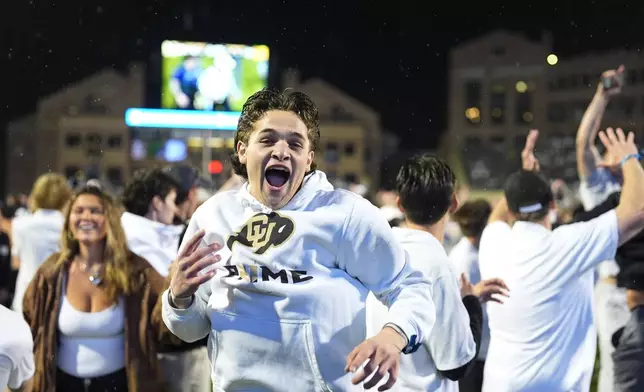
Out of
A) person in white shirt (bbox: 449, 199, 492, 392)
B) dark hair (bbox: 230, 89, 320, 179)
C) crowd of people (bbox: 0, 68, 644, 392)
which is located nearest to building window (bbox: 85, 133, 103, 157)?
crowd of people (bbox: 0, 68, 644, 392)

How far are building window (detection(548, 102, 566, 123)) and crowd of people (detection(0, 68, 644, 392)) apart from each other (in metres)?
22.7

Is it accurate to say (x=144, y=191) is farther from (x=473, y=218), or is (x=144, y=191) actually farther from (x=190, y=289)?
(x=190, y=289)

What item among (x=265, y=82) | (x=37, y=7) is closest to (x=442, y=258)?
(x=265, y=82)

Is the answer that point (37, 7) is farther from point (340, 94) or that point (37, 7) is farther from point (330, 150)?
point (330, 150)

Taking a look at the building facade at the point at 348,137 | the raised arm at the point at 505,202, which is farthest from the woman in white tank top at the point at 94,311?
the building facade at the point at 348,137

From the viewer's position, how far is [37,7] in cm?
1333

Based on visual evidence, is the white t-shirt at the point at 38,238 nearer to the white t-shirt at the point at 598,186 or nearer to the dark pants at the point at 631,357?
the white t-shirt at the point at 598,186

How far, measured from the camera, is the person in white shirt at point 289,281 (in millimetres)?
2199

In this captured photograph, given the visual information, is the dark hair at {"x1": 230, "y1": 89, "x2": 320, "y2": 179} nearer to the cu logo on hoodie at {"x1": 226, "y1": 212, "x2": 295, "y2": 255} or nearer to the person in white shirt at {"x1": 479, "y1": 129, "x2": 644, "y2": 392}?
the cu logo on hoodie at {"x1": 226, "y1": 212, "x2": 295, "y2": 255}

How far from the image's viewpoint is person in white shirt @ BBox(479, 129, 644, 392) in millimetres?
3590

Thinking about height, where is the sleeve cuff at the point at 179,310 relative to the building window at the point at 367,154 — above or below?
above

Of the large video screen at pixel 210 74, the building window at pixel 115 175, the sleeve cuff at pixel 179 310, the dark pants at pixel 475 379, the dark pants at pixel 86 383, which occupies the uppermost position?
the large video screen at pixel 210 74

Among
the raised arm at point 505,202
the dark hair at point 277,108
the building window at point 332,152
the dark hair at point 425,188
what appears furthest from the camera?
the building window at point 332,152

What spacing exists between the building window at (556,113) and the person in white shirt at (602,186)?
74.1 ft
